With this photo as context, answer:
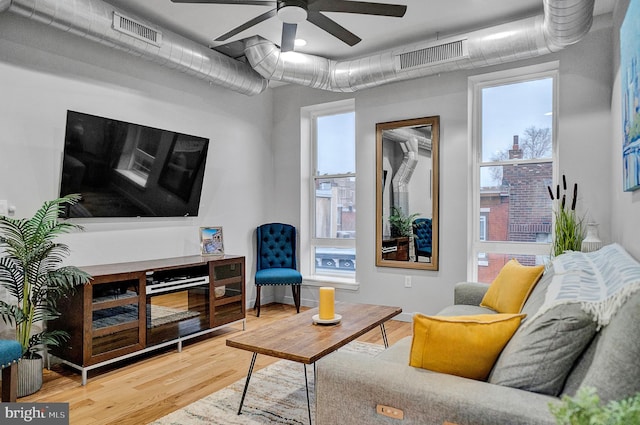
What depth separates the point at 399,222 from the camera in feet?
15.8

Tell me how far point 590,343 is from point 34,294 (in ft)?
10.5

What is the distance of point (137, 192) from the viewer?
3.98 meters

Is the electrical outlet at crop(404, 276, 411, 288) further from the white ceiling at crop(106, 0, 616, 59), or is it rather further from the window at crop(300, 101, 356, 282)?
the white ceiling at crop(106, 0, 616, 59)

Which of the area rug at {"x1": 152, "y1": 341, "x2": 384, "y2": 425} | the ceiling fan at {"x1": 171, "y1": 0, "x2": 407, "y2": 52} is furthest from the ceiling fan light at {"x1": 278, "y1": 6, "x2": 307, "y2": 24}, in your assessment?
the area rug at {"x1": 152, "y1": 341, "x2": 384, "y2": 425}

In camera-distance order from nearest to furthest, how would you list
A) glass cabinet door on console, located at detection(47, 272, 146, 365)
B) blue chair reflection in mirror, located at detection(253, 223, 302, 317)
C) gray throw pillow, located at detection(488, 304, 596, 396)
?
gray throw pillow, located at detection(488, 304, 596, 396) → glass cabinet door on console, located at detection(47, 272, 146, 365) → blue chair reflection in mirror, located at detection(253, 223, 302, 317)

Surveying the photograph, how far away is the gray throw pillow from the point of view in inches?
55.0

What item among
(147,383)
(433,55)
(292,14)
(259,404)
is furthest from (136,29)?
(259,404)

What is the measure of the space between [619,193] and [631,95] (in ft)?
3.49

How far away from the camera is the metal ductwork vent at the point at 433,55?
12.7 ft

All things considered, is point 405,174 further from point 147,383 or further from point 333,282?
point 147,383

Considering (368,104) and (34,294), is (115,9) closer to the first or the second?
(34,294)

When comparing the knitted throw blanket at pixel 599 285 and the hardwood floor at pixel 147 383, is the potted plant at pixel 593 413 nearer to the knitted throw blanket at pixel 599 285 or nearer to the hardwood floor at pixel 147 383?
the knitted throw blanket at pixel 599 285

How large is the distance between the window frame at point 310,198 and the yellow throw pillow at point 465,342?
12.2 feet

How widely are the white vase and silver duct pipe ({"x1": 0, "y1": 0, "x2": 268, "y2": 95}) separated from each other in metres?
3.42
